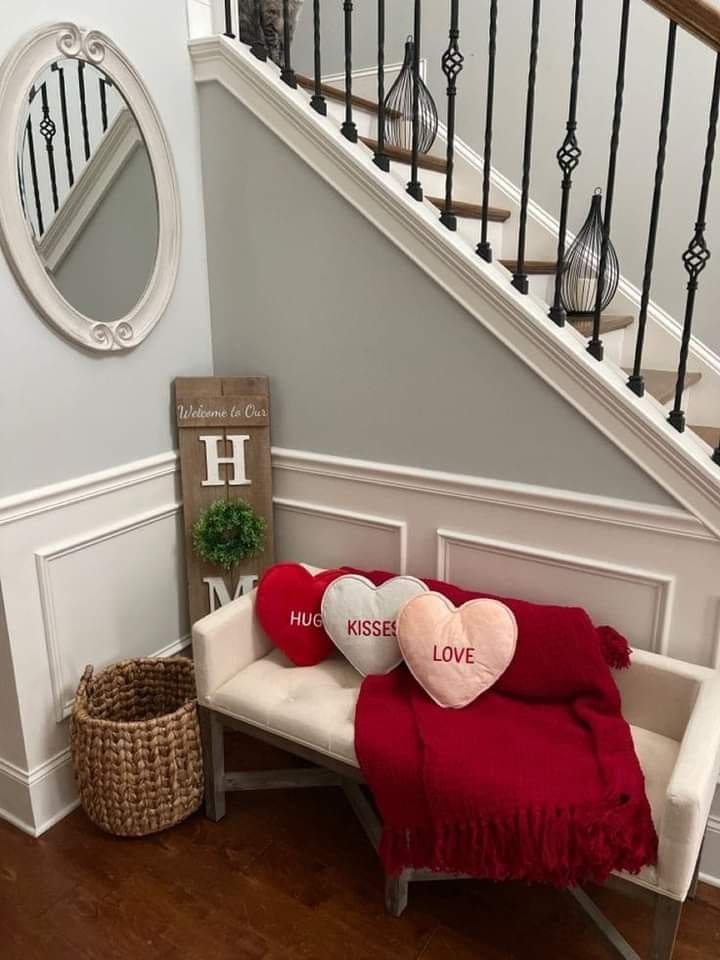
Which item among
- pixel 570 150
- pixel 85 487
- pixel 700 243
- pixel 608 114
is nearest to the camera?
pixel 700 243

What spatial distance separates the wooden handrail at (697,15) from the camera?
1.46m

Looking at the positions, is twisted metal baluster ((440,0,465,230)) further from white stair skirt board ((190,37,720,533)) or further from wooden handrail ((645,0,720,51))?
wooden handrail ((645,0,720,51))

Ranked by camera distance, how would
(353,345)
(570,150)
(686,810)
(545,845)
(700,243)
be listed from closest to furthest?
(686,810), (545,845), (700,243), (570,150), (353,345)

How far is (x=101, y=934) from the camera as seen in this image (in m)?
1.70

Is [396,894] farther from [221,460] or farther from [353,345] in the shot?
[353,345]

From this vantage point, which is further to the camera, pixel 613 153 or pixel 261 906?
pixel 261 906

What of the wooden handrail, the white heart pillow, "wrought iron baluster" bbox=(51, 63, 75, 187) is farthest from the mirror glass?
the wooden handrail

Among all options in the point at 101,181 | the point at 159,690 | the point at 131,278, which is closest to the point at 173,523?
the point at 159,690

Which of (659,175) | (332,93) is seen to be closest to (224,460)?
(332,93)

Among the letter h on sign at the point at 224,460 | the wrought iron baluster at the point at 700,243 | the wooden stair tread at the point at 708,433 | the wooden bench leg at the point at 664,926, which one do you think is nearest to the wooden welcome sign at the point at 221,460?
the letter h on sign at the point at 224,460

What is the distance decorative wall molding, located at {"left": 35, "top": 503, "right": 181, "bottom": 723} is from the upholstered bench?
397 millimetres

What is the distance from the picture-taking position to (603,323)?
2.25 metres

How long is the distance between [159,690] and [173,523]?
0.50 metres

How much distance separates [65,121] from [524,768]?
1.86 metres
